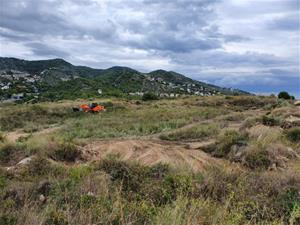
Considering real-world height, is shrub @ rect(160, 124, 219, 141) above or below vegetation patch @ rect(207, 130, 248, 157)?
below

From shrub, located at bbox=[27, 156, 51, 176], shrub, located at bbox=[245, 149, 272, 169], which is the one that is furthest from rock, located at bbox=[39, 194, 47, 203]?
shrub, located at bbox=[245, 149, 272, 169]

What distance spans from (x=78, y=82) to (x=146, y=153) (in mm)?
61142

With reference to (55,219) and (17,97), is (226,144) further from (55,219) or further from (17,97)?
(17,97)

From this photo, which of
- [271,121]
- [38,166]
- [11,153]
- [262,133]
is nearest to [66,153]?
[11,153]

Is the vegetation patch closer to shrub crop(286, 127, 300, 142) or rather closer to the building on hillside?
shrub crop(286, 127, 300, 142)

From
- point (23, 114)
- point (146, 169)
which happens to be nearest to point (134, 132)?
point (146, 169)

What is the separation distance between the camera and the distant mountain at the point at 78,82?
213 feet

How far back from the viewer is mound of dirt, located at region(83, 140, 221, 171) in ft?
33.1

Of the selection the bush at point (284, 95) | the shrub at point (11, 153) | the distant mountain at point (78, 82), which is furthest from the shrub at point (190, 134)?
the distant mountain at point (78, 82)

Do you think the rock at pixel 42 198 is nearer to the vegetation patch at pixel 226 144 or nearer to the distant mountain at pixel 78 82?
the vegetation patch at pixel 226 144

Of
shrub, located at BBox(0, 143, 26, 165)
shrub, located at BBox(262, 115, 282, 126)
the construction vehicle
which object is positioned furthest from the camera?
the construction vehicle

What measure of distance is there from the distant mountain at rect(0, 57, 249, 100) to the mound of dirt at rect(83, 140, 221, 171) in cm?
4205

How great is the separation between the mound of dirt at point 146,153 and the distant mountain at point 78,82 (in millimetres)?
42047

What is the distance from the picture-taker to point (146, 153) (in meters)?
11.1
